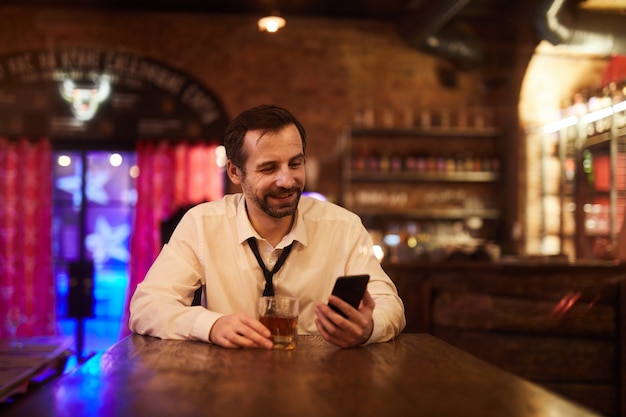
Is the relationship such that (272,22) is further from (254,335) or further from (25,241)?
(254,335)

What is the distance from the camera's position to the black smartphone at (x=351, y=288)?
1.65 metres

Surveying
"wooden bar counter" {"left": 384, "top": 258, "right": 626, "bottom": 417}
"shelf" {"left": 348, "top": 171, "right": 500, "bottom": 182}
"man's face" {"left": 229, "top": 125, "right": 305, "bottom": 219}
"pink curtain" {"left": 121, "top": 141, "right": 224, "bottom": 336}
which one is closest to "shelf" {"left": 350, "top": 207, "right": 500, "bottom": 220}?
"shelf" {"left": 348, "top": 171, "right": 500, "bottom": 182}

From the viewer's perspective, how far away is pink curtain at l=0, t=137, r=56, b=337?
6.61 m

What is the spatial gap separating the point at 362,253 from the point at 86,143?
5.20m

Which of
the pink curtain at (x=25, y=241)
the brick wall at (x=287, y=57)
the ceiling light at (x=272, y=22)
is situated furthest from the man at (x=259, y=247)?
the pink curtain at (x=25, y=241)

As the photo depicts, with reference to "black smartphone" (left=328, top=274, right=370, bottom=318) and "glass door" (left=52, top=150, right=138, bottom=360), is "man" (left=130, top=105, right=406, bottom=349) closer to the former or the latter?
"black smartphone" (left=328, top=274, right=370, bottom=318)

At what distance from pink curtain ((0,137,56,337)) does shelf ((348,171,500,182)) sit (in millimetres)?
3091

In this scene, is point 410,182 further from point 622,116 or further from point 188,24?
point 188,24

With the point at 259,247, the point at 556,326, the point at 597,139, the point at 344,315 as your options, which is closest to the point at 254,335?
the point at 344,315

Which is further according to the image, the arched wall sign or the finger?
the arched wall sign

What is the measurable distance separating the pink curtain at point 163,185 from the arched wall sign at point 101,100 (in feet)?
0.51

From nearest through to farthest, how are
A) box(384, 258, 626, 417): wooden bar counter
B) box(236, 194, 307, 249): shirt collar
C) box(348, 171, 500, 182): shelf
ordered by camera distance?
box(236, 194, 307, 249): shirt collar, box(384, 258, 626, 417): wooden bar counter, box(348, 171, 500, 182): shelf

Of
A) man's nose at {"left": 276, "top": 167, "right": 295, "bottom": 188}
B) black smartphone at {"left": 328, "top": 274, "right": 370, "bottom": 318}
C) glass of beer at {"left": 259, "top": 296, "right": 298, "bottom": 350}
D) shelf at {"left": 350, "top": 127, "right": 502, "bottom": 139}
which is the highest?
shelf at {"left": 350, "top": 127, "right": 502, "bottom": 139}

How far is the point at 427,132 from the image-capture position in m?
6.99
